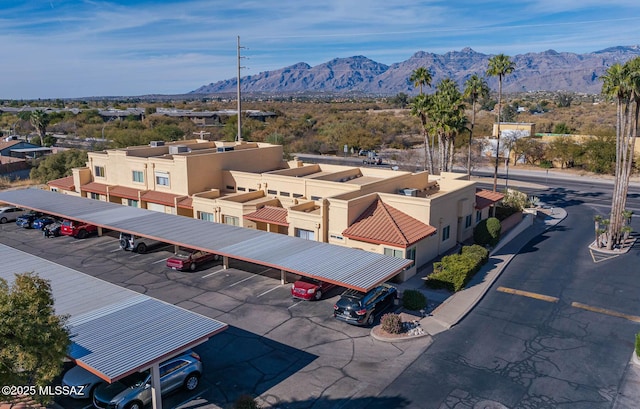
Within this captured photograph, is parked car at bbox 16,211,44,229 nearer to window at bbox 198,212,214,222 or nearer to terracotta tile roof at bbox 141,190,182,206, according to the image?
terracotta tile roof at bbox 141,190,182,206

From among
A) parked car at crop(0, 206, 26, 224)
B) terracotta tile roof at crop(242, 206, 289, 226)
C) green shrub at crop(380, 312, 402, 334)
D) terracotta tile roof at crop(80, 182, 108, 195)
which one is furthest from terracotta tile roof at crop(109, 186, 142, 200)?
green shrub at crop(380, 312, 402, 334)

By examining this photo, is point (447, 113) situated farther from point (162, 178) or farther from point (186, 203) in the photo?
point (162, 178)

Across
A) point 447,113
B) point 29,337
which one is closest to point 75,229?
point 29,337

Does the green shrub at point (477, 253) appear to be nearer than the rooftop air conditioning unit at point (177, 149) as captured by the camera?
Yes

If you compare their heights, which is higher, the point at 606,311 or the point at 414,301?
the point at 414,301

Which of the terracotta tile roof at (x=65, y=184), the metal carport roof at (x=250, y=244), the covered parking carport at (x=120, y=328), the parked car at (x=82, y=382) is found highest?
the terracotta tile roof at (x=65, y=184)

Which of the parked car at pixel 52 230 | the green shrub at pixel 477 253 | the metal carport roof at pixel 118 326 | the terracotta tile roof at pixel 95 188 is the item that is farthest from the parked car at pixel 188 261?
the green shrub at pixel 477 253

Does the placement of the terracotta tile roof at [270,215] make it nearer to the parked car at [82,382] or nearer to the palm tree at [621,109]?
the parked car at [82,382]
